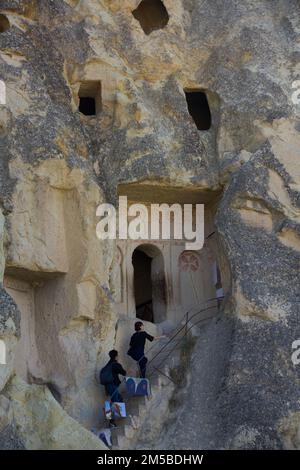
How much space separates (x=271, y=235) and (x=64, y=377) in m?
3.58

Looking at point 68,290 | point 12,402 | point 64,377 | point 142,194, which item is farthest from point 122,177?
point 12,402

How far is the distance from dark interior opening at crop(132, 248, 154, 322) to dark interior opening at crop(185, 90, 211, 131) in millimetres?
2382

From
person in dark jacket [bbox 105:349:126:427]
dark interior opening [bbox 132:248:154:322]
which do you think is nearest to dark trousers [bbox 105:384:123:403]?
person in dark jacket [bbox 105:349:126:427]

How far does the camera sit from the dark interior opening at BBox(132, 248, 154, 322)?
57.9ft

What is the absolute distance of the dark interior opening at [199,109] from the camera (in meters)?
17.5

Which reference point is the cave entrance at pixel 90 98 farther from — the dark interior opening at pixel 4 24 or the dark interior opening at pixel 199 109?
the dark interior opening at pixel 199 109

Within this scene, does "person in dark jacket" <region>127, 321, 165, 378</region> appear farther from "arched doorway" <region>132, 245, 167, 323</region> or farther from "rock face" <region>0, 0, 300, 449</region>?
"arched doorway" <region>132, 245, 167, 323</region>

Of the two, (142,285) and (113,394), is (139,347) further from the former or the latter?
(142,285)

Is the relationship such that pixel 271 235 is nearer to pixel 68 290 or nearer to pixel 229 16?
pixel 68 290

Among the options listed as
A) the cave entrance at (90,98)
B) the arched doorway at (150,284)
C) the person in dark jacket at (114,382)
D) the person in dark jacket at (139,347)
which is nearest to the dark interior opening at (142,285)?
the arched doorway at (150,284)

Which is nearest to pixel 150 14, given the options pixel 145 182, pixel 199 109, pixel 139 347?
pixel 199 109

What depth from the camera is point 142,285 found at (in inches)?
731

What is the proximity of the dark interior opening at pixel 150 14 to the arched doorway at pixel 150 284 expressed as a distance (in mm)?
3771

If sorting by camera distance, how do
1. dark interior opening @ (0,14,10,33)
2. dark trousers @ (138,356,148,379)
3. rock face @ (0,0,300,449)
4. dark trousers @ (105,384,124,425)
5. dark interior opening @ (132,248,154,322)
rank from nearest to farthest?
rock face @ (0,0,300,449) < dark trousers @ (105,384,124,425) < dark trousers @ (138,356,148,379) < dark interior opening @ (0,14,10,33) < dark interior opening @ (132,248,154,322)
